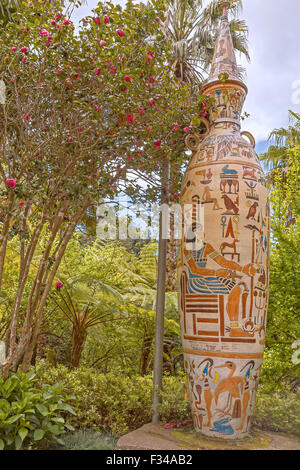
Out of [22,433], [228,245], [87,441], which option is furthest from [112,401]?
[228,245]

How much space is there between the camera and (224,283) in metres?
3.33

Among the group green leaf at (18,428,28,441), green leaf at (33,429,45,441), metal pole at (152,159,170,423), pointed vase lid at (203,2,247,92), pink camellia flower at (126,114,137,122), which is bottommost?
green leaf at (33,429,45,441)

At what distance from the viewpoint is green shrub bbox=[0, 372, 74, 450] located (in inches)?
103

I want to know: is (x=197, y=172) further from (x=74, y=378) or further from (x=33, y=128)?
(x=74, y=378)

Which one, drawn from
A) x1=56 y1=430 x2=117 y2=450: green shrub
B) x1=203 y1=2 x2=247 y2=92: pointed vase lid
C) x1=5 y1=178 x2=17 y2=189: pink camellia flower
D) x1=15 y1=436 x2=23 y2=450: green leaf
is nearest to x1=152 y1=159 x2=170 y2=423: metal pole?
x1=56 y1=430 x2=117 y2=450: green shrub

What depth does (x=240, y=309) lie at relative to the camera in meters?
3.30

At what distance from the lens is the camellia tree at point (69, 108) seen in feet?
10.1

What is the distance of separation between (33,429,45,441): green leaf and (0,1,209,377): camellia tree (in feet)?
2.43

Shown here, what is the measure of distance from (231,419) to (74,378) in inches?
67.3

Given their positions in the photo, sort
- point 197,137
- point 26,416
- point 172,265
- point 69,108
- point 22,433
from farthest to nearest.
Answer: point 172,265, point 197,137, point 69,108, point 26,416, point 22,433

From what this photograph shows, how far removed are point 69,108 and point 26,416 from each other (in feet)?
8.61

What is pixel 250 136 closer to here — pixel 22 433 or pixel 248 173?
pixel 248 173

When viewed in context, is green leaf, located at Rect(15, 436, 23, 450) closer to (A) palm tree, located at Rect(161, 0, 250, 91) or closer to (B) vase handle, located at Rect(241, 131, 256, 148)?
(B) vase handle, located at Rect(241, 131, 256, 148)
